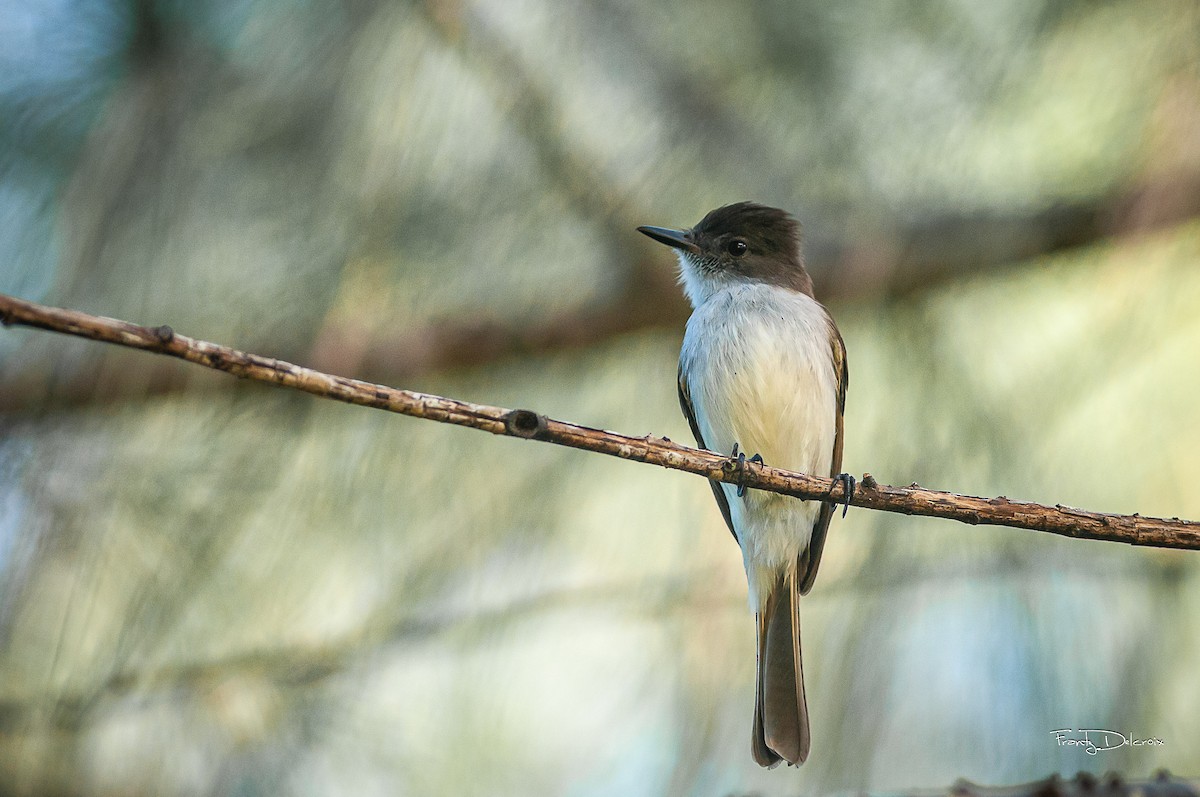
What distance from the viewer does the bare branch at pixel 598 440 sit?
1.08m

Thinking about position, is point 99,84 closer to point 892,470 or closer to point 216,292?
point 216,292

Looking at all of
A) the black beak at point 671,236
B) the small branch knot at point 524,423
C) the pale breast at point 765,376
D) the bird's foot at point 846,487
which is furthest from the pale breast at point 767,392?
the small branch knot at point 524,423

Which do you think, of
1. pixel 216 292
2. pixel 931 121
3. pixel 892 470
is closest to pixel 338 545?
pixel 216 292

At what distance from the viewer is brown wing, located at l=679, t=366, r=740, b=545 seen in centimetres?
228

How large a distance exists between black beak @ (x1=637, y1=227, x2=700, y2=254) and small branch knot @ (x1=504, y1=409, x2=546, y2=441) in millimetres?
967

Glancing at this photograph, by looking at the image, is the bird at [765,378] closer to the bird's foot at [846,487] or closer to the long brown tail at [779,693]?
the long brown tail at [779,693]

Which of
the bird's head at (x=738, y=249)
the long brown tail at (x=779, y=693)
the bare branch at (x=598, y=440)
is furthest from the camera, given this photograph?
the bird's head at (x=738, y=249)

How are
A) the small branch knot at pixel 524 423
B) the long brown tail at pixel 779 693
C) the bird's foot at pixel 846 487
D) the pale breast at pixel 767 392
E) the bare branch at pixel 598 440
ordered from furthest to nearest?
the pale breast at pixel 767 392 < the long brown tail at pixel 779 693 < the bird's foot at pixel 846 487 < the small branch knot at pixel 524 423 < the bare branch at pixel 598 440

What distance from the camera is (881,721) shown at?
1950 millimetres

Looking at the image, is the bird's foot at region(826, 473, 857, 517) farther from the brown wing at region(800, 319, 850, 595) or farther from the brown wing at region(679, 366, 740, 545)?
the brown wing at region(800, 319, 850, 595)

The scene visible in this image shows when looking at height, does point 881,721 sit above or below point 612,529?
below

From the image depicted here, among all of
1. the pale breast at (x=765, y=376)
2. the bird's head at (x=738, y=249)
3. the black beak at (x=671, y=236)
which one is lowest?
the pale breast at (x=765, y=376)

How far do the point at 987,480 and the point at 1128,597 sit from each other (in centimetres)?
33

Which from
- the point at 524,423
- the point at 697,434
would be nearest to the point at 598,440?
the point at 524,423
